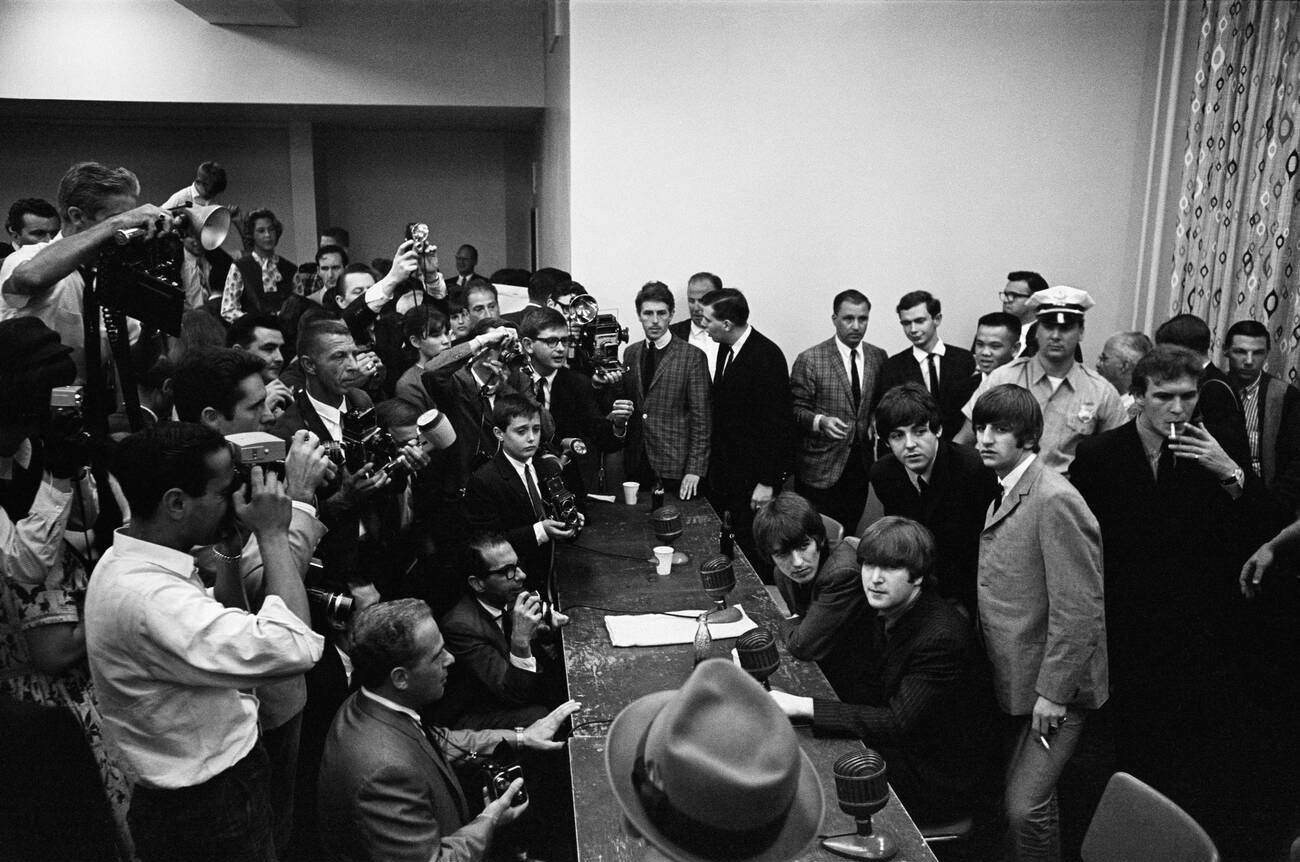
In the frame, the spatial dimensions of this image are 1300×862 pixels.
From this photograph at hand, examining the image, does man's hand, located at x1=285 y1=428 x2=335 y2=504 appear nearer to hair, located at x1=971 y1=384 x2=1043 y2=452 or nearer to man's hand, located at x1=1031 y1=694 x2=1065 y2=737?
hair, located at x1=971 y1=384 x2=1043 y2=452

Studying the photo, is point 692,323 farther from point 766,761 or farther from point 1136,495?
point 766,761

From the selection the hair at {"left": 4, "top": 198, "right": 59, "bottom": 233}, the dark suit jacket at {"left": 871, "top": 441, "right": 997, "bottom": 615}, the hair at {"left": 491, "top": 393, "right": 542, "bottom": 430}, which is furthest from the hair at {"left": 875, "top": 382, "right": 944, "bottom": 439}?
the hair at {"left": 4, "top": 198, "right": 59, "bottom": 233}

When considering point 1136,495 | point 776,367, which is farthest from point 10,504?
point 776,367

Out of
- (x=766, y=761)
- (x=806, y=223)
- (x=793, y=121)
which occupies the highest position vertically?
(x=793, y=121)

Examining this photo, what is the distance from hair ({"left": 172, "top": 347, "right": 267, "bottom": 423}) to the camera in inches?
113

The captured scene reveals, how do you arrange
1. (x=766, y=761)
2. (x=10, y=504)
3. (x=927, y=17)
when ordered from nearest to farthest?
(x=766, y=761)
(x=10, y=504)
(x=927, y=17)

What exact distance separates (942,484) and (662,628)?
41.3 inches

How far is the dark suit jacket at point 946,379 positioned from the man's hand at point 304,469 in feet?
11.5

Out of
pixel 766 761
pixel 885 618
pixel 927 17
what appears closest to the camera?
pixel 766 761

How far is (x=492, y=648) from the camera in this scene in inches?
123

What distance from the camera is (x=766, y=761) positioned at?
1.41 metres

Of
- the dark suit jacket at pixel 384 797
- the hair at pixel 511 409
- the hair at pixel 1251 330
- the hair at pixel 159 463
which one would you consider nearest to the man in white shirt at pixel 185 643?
the hair at pixel 159 463

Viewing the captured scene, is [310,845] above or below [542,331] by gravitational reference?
below

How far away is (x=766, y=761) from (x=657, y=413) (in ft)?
12.5
